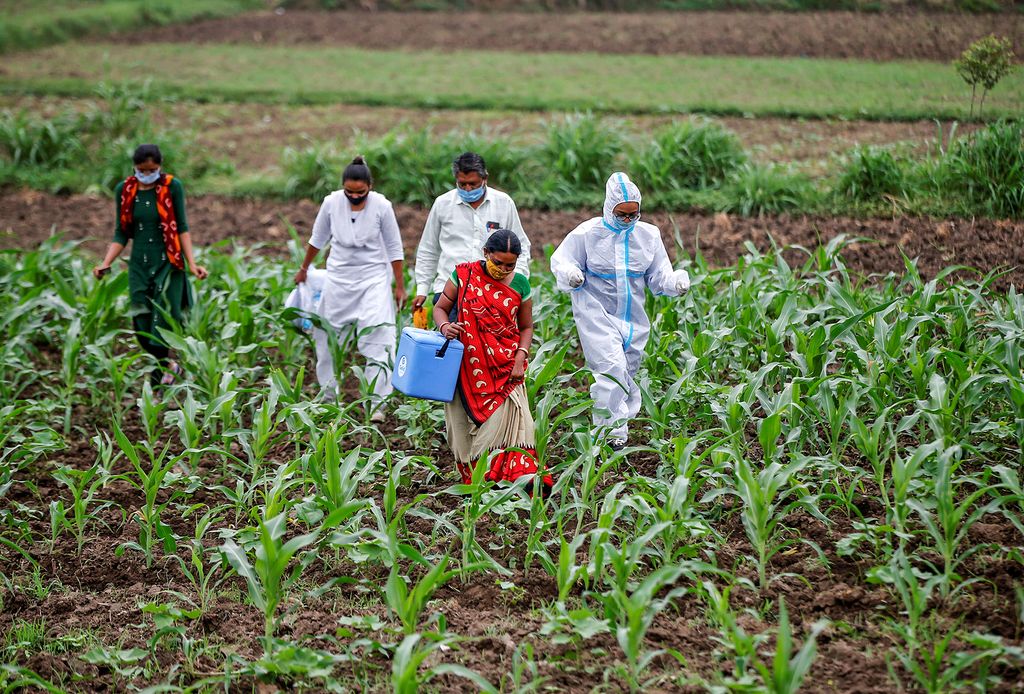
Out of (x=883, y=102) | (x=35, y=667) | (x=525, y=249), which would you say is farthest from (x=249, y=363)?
(x=883, y=102)

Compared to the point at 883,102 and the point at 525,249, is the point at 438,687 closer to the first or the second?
the point at 525,249

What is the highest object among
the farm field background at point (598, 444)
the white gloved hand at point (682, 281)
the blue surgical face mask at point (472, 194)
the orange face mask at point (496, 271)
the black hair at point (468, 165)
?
the black hair at point (468, 165)

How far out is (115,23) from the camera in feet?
58.3

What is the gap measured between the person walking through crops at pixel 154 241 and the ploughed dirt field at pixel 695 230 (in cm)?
169

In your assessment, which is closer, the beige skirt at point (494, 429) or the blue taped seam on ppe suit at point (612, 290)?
the beige skirt at point (494, 429)

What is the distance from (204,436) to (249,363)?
91 centimetres

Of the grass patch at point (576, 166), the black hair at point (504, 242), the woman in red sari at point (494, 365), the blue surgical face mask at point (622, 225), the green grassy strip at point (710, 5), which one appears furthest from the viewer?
the green grassy strip at point (710, 5)

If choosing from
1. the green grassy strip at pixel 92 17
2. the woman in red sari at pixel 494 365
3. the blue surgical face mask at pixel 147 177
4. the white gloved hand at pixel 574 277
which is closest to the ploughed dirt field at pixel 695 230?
the blue surgical face mask at pixel 147 177

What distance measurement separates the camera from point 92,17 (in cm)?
1781

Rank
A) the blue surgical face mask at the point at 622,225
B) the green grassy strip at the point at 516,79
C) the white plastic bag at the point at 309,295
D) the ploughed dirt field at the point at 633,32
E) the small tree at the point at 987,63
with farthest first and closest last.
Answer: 1. the green grassy strip at the point at 516,79
2. the ploughed dirt field at the point at 633,32
3. the small tree at the point at 987,63
4. the white plastic bag at the point at 309,295
5. the blue surgical face mask at the point at 622,225

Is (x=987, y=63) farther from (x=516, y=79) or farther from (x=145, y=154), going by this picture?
(x=516, y=79)

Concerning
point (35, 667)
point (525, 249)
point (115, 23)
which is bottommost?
point (35, 667)

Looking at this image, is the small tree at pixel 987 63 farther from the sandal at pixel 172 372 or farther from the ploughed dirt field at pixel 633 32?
the sandal at pixel 172 372

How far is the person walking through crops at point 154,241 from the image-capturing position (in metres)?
6.83
